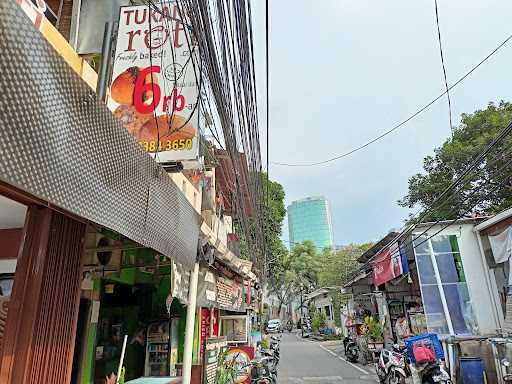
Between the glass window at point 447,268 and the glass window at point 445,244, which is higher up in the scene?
the glass window at point 445,244

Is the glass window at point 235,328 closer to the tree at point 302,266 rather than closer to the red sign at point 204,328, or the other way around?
the red sign at point 204,328

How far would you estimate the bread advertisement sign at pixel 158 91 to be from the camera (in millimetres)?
3574

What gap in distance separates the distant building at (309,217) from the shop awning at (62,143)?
20.4 meters

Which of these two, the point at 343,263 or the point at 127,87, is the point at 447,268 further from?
the point at 343,263

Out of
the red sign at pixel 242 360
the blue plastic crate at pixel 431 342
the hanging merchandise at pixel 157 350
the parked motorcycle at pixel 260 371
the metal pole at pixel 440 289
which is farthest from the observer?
the metal pole at pixel 440 289

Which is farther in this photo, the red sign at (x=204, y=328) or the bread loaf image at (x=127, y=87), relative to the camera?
the red sign at (x=204, y=328)

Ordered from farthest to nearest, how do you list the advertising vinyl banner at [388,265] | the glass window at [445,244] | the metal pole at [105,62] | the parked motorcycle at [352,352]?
the parked motorcycle at [352,352]
the advertising vinyl banner at [388,265]
the glass window at [445,244]
the metal pole at [105,62]

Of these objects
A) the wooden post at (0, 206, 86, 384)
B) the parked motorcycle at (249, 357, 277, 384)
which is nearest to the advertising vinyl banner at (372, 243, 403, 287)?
the parked motorcycle at (249, 357, 277, 384)

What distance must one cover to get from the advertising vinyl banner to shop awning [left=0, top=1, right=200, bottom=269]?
9733mm

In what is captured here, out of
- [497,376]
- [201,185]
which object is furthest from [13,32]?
[497,376]

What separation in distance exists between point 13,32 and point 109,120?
67 centimetres

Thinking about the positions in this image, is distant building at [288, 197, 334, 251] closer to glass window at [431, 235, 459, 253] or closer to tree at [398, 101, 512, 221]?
tree at [398, 101, 512, 221]

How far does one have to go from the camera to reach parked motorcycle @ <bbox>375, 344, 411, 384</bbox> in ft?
24.4

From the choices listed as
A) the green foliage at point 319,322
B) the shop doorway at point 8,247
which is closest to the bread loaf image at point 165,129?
the shop doorway at point 8,247
